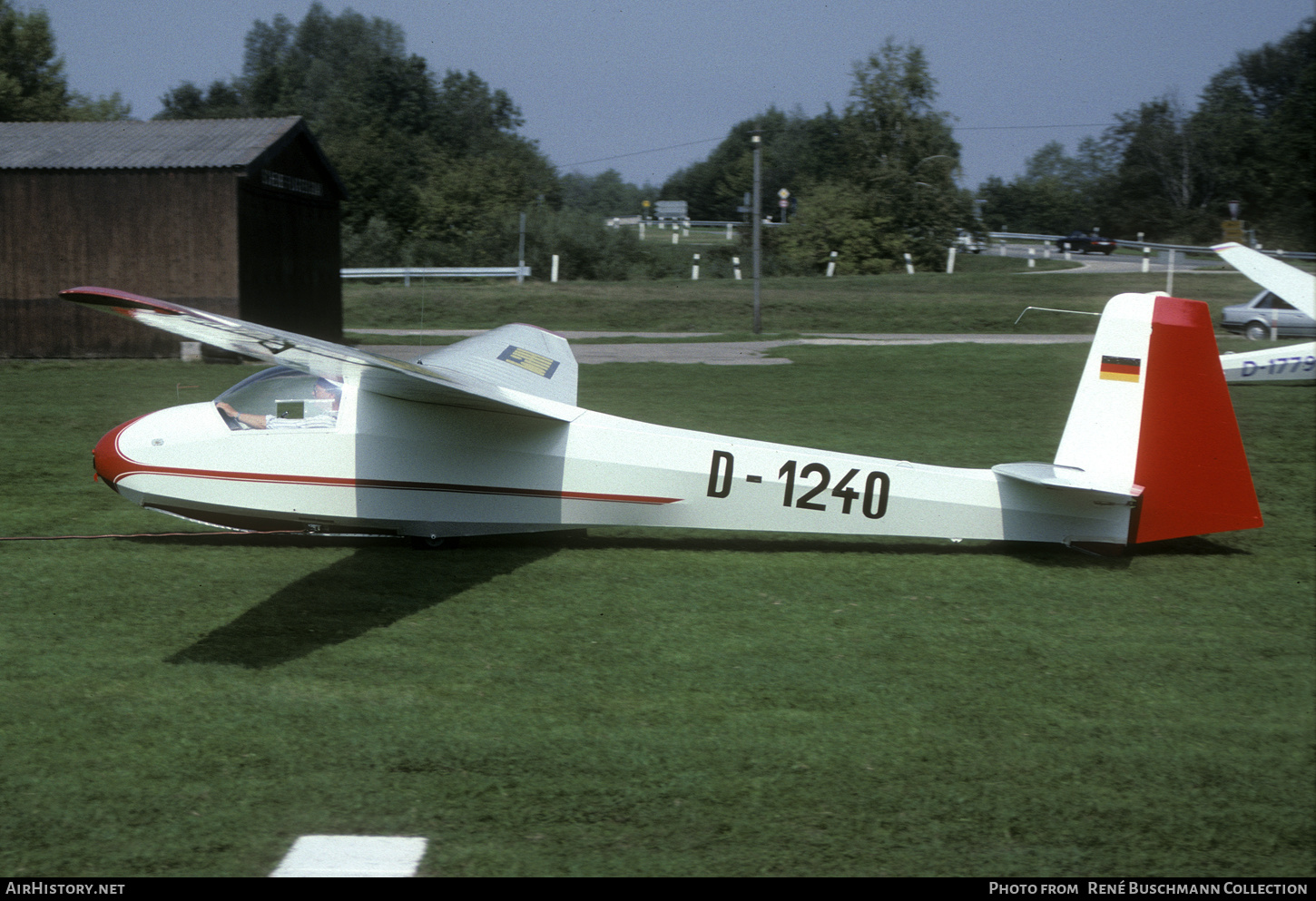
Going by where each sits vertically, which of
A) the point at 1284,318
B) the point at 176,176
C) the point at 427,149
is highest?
the point at 427,149

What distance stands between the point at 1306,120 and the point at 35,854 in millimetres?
76050

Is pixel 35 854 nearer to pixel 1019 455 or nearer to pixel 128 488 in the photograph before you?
pixel 128 488

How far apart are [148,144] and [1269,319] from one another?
Answer: 1103 inches

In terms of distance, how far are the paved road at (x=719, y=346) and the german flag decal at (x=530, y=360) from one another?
1169 cm

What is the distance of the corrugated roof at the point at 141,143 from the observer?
2388 cm

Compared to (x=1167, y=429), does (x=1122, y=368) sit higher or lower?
higher

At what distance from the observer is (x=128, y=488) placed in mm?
8570

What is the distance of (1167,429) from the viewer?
7773mm

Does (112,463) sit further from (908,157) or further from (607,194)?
(607,194)

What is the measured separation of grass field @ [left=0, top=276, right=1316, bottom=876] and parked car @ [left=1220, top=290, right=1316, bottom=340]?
18816 millimetres

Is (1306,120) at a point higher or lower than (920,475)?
higher

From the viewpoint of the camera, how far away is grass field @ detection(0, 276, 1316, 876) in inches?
172

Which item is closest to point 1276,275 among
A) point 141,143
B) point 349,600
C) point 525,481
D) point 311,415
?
point 525,481
